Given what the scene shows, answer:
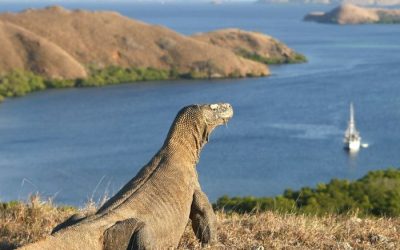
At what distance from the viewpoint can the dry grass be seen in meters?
7.15

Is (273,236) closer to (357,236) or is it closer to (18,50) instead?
(357,236)

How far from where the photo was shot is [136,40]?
403ft

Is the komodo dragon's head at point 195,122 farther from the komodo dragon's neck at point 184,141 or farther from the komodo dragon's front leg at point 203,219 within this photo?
the komodo dragon's front leg at point 203,219

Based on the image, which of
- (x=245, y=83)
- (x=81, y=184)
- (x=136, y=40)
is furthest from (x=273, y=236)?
(x=136, y=40)

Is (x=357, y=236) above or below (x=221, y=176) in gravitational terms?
above

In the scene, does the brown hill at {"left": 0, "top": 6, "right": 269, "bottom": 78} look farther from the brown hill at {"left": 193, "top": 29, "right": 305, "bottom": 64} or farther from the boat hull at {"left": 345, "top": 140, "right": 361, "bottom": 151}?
the boat hull at {"left": 345, "top": 140, "right": 361, "bottom": 151}

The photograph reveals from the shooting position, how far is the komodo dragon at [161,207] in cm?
568

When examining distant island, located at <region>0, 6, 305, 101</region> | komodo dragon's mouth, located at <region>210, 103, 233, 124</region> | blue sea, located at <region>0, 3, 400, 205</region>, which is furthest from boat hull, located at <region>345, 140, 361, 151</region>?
distant island, located at <region>0, 6, 305, 101</region>

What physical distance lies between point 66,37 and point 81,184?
258 ft

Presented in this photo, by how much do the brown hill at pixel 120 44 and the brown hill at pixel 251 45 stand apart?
13.3 m

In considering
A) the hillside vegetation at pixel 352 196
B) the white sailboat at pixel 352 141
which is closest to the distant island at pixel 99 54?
the white sailboat at pixel 352 141

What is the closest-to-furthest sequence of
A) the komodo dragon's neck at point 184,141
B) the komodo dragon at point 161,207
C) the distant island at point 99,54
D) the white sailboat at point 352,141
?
1. the komodo dragon at point 161,207
2. the komodo dragon's neck at point 184,141
3. the white sailboat at point 352,141
4. the distant island at point 99,54

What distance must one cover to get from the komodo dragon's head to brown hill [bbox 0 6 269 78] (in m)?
105

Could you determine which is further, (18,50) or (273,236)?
(18,50)
